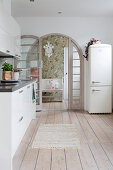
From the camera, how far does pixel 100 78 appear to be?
5.73 metres

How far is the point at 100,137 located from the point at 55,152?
1000 mm

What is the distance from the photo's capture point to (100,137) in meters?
3.69

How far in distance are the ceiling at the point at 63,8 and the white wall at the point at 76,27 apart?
192 mm

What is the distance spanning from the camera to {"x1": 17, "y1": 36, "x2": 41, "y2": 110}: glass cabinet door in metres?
6.19

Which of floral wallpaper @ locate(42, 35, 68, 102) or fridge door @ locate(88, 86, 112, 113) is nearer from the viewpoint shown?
fridge door @ locate(88, 86, 112, 113)

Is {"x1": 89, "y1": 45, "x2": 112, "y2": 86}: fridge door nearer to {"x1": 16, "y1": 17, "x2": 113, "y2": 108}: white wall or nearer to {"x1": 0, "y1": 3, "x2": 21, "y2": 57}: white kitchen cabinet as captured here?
{"x1": 16, "y1": 17, "x2": 113, "y2": 108}: white wall

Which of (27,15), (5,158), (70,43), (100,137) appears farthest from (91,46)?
(5,158)

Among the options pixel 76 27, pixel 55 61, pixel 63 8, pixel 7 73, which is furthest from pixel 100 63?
pixel 55 61

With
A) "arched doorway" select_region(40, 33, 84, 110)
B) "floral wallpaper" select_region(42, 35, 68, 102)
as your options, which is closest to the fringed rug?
"arched doorway" select_region(40, 33, 84, 110)

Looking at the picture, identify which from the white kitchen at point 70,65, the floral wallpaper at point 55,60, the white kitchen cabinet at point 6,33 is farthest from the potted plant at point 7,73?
the floral wallpaper at point 55,60

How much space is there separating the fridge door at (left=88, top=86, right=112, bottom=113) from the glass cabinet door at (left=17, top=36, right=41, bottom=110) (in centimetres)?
150

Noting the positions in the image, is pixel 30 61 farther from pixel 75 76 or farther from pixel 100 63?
pixel 100 63

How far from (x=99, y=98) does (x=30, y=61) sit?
2.17 m

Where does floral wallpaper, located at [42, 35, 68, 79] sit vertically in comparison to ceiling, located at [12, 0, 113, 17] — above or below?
below
